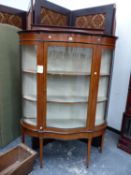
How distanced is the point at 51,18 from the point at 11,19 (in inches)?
22.6

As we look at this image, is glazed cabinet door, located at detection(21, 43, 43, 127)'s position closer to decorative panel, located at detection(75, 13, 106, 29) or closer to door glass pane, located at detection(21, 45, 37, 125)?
door glass pane, located at detection(21, 45, 37, 125)

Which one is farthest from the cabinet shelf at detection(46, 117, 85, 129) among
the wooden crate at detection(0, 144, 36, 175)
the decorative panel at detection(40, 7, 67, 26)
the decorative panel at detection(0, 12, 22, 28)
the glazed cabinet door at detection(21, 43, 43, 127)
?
the decorative panel at detection(0, 12, 22, 28)

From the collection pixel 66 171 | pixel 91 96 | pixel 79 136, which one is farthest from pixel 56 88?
pixel 66 171

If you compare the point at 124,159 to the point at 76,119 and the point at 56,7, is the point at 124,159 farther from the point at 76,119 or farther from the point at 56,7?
the point at 56,7

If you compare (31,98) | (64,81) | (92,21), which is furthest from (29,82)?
(92,21)

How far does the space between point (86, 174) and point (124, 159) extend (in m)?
0.55

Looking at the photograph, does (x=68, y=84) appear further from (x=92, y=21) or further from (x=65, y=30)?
(x=92, y=21)

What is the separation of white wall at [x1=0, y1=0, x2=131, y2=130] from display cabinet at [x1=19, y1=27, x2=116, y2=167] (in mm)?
645

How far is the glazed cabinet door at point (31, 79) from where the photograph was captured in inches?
62.2

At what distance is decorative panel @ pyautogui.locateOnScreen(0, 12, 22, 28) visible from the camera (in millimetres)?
2125

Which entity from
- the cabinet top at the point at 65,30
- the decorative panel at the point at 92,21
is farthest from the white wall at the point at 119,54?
the cabinet top at the point at 65,30

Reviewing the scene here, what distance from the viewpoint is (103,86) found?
1.81 meters

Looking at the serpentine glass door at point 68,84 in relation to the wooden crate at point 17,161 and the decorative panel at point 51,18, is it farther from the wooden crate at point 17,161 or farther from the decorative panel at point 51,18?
the decorative panel at point 51,18

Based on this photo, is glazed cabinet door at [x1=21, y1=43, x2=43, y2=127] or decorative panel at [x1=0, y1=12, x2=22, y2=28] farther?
decorative panel at [x1=0, y1=12, x2=22, y2=28]
